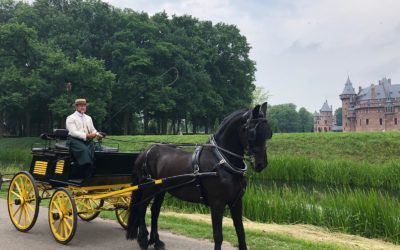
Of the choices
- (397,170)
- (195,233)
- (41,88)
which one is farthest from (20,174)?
(41,88)

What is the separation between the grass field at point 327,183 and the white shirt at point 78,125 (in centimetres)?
78

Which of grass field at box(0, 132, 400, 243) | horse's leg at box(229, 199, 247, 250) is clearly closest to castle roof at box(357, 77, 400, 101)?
grass field at box(0, 132, 400, 243)

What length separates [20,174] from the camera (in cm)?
756

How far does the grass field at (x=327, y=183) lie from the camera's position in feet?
28.6

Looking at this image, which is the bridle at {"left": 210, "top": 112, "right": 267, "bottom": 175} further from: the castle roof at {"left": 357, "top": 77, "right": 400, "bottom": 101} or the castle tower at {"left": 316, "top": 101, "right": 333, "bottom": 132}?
the castle tower at {"left": 316, "top": 101, "right": 333, "bottom": 132}

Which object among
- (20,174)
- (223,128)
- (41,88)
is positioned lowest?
(20,174)

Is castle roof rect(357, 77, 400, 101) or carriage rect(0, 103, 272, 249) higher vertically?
castle roof rect(357, 77, 400, 101)

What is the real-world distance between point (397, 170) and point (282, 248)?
11958 millimetres

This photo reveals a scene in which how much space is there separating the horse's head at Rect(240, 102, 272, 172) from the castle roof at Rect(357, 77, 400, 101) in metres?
89.7

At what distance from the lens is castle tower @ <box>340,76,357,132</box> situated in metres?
90.6

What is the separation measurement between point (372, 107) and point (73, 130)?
86.9 metres

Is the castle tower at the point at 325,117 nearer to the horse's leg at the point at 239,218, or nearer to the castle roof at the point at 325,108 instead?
the castle roof at the point at 325,108

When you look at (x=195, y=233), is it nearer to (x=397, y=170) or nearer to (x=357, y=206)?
A: (x=357, y=206)

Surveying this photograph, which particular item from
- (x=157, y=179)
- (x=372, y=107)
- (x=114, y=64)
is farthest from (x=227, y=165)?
(x=372, y=107)
